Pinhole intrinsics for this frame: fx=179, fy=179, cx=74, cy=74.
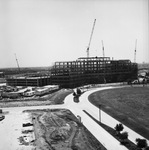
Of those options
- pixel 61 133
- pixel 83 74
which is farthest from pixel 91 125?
pixel 83 74

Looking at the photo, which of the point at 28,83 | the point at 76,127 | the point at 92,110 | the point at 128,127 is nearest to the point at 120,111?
the point at 92,110

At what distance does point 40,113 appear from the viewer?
56.6m

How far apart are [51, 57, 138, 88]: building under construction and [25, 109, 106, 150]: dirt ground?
211ft

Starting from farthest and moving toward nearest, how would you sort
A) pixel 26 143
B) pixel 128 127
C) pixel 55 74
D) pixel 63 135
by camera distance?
pixel 55 74 < pixel 128 127 < pixel 63 135 < pixel 26 143

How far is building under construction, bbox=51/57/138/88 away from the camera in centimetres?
11923

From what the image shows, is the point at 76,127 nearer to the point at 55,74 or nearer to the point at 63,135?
the point at 63,135

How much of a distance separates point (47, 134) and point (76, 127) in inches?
284

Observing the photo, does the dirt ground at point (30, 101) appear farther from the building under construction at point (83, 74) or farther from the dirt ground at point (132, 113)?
the building under construction at point (83, 74)

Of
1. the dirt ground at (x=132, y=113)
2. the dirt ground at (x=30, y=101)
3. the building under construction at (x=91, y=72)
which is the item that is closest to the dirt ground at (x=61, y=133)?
the dirt ground at (x=132, y=113)

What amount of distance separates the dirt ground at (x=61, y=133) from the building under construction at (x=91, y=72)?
64181mm

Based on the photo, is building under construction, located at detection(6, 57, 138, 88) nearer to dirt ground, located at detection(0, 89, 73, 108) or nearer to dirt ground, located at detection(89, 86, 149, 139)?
dirt ground, located at detection(0, 89, 73, 108)

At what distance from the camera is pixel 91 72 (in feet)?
434

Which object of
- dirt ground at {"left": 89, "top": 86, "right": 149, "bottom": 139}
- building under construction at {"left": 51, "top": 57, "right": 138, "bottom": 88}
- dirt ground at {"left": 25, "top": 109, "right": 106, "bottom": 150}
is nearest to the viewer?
dirt ground at {"left": 25, "top": 109, "right": 106, "bottom": 150}

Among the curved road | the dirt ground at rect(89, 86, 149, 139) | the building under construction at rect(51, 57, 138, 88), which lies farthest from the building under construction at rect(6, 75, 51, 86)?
the dirt ground at rect(89, 86, 149, 139)
